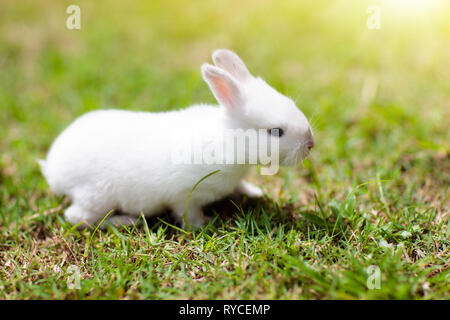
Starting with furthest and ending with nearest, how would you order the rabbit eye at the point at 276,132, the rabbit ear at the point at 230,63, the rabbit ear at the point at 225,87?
the rabbit ear at the point at 230,63 → the rabbit eye at the point at 276,132 → the rabbit ear at the point at 225,87

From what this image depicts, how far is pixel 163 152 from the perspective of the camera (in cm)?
285

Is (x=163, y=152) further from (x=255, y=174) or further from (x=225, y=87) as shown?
(x=255, y=174)

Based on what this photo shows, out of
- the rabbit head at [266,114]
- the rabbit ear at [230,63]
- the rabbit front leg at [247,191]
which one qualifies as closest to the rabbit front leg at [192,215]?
the rabbit front leg at [247,191]

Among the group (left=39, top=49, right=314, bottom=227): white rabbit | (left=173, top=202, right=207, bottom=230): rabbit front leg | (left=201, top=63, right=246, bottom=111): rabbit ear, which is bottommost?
(left=173, top=202, right=207, bottom=230): rabbit front leg

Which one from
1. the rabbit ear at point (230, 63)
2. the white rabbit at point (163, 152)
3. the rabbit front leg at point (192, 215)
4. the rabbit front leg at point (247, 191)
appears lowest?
the rabbit front leg at point (192, 215)

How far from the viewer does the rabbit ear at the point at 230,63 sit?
9.37ft

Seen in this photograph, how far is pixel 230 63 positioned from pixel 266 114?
1.70 feet

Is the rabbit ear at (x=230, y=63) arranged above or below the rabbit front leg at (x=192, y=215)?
above

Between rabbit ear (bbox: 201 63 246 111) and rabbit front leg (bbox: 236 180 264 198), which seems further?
rabbit front leg (bbox: 236 180 264 198)

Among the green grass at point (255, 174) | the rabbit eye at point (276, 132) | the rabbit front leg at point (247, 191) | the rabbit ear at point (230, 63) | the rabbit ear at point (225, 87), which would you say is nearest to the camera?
the green grass at point (255, 174)

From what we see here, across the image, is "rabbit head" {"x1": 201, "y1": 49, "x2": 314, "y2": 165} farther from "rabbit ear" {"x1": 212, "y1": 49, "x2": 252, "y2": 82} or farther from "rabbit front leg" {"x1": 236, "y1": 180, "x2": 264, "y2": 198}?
"rabbit front leg" {"x1": 236, "y1": 180, "x2": 264, "y2": 198}

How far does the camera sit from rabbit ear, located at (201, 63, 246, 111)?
255 cm

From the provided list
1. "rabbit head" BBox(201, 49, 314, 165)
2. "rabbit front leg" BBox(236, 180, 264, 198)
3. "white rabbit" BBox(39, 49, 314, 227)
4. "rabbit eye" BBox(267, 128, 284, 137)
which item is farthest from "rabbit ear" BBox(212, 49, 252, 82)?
"rabbit front leg" BBox(236, 180, 264, 198)

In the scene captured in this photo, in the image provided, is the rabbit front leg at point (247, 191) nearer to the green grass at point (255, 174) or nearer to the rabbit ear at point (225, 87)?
the green grass at point (255, 174)
